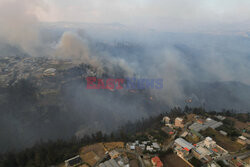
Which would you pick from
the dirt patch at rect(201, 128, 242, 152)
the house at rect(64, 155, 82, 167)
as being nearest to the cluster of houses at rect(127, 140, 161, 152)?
the house at rect(64, 155, 82, 167)

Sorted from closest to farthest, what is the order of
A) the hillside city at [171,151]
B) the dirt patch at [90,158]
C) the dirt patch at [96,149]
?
the hillside city at [171,151], the dirt patch at [90,158], the dirt patch at [96,149]

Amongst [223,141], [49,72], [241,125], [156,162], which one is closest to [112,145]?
[156,162]

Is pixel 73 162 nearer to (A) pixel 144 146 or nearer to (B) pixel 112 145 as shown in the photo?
(B) pixel 112 145

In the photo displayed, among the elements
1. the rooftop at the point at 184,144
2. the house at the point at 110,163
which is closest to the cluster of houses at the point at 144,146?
the rooftop at the point at 184,144

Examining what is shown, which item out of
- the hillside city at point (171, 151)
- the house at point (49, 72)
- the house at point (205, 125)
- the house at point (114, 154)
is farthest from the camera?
→ the house at point (49, 72)

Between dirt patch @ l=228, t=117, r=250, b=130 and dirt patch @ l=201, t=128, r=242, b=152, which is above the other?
dirt patch @ l=201, t=128, r=242, b=152

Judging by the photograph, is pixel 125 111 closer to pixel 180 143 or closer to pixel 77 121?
pixel 77 121

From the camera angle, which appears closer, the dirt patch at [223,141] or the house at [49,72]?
the dirt patch at [223,141]

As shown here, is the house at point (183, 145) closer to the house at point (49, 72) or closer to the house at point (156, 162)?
the house at point (156, 162)

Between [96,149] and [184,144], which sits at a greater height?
[184,144]

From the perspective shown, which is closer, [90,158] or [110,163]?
[110,163]

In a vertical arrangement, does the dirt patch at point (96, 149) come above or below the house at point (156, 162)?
below

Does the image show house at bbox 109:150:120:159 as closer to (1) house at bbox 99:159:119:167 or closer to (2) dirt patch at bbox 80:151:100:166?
(1) house at bbox 99:159:119:167
